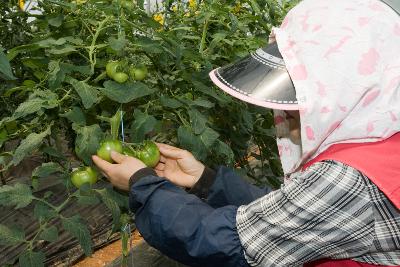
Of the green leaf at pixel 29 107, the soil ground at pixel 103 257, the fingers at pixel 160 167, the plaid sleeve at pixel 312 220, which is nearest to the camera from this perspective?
the plaid sleeve at pixel 312 220

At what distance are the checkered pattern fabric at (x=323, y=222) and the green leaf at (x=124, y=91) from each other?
1.16ft

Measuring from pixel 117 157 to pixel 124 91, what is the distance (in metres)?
0.15

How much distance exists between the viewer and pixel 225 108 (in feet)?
5.45

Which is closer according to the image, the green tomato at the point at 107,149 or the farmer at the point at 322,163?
the farmer at the point at 322,163

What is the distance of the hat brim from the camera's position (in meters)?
0.98

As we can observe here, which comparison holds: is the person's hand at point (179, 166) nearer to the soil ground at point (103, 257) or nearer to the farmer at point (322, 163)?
the farmer at point (322, 163)

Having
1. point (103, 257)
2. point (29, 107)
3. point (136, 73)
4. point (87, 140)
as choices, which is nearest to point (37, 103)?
point (29, 107)

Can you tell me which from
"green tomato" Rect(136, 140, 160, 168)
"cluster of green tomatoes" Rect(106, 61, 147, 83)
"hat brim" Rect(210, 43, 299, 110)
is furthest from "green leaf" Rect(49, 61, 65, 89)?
"hat brim" Rect(210, 43, 299, 110)

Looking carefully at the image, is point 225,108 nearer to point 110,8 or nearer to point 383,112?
point 110,8

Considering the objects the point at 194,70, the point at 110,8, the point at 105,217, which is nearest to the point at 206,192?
the point at 194,70

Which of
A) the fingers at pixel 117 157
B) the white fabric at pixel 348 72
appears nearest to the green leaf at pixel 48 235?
the fingers at pixel 117 157

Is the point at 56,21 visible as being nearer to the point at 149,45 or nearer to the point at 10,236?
the point at 149,45

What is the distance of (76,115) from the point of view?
3.73 ft

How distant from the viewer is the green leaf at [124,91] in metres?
1.13
